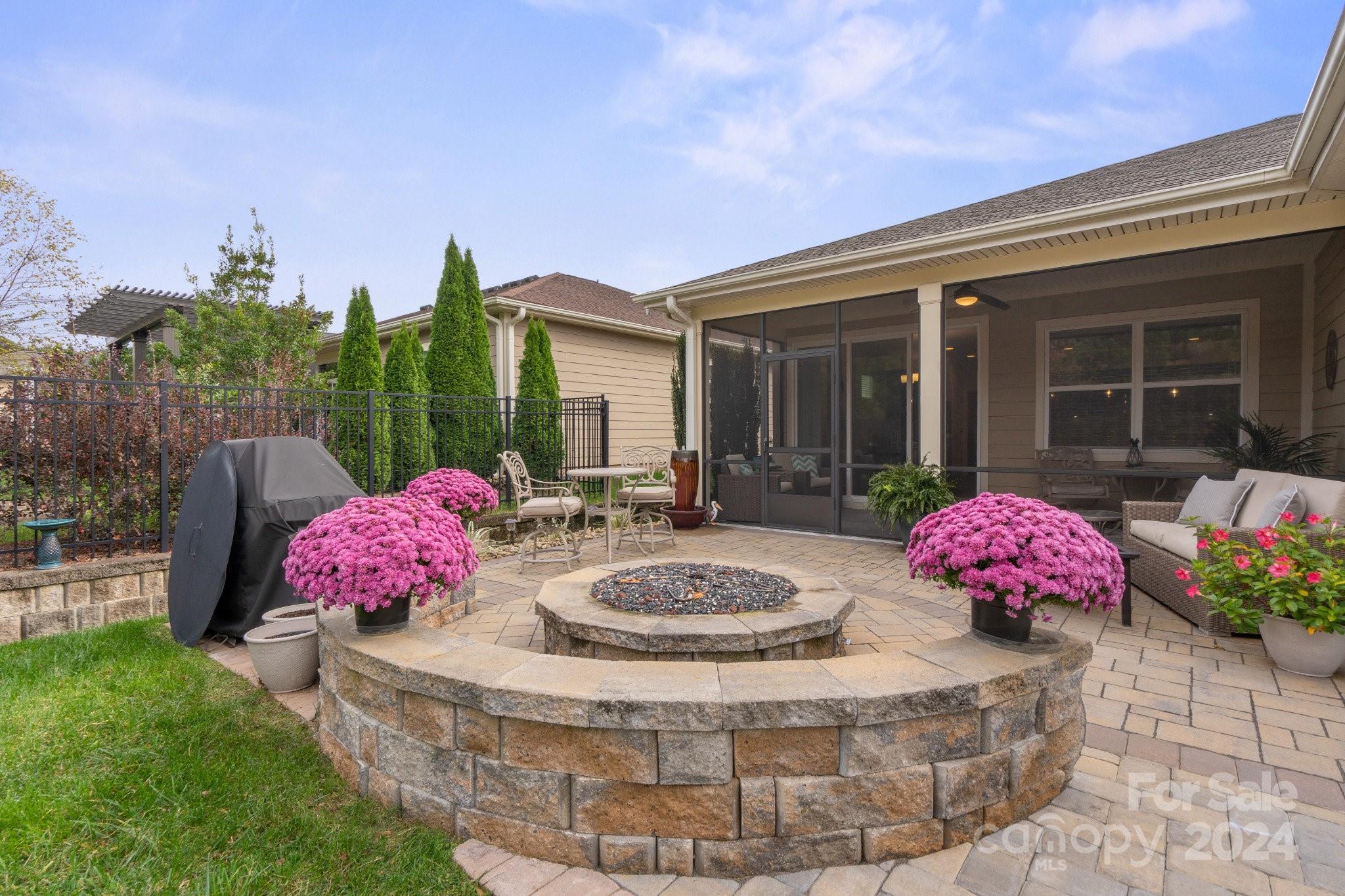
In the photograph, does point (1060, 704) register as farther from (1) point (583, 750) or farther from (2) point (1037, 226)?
(2) point (1037, 226)

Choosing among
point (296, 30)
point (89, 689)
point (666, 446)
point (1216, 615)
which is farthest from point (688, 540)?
point (296, 30)

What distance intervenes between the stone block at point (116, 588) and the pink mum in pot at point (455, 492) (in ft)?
5.93

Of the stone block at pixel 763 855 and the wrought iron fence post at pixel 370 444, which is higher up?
the wrought iron fence post at pixel 370 444

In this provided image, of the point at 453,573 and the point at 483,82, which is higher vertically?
the point at 483,82

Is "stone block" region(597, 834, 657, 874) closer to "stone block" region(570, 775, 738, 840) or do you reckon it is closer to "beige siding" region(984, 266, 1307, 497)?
"stone block" region(570, 775, 738, 840)

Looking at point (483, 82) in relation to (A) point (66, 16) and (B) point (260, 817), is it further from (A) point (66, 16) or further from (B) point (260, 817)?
(B) point (260, 817)

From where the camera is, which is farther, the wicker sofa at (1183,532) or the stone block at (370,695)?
the wicker sofa at (1183,532)

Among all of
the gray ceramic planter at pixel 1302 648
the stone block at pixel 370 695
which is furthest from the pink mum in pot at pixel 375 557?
the gray ceramic planter at pixel 1302 648

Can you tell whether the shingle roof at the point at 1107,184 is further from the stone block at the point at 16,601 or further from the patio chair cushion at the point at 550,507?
the stone block at the point at 16,601

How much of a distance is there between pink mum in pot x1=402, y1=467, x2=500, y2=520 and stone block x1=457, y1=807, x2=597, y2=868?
243 centimetres

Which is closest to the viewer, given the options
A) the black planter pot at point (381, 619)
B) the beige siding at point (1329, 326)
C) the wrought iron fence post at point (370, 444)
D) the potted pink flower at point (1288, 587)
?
the black planter pot at point (381, 619)

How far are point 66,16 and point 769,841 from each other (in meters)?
9.75

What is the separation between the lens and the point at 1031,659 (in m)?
1.75

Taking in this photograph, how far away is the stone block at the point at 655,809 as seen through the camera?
5.03ft
